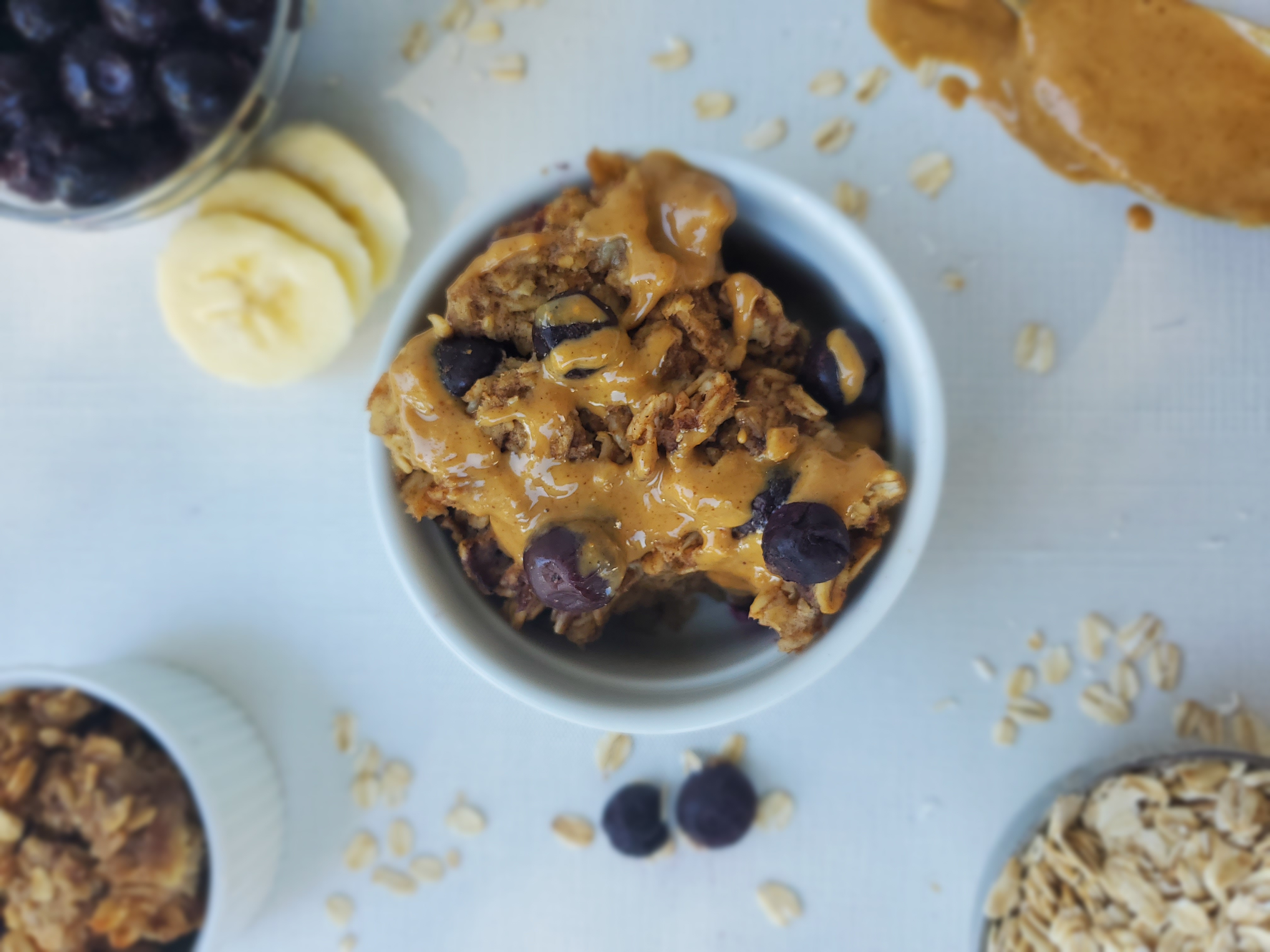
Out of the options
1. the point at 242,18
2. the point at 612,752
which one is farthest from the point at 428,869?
the point at 242,18

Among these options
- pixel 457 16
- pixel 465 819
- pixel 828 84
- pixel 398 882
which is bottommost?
pixel 398 882

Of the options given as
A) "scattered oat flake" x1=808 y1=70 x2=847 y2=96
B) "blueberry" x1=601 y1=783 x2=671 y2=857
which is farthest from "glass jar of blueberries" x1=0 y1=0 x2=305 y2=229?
"blueberry" x1=601 y1=783 x2=671 y2=857

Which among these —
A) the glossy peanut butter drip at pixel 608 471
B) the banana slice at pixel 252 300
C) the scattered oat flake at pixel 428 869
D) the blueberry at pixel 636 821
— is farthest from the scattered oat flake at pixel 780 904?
the banana slice at pixel 252 300

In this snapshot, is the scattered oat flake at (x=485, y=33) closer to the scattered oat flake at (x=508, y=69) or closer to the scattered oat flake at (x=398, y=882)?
the scattered oat flake at (x=508, y=69)

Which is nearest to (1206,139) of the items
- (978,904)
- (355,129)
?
(978,904)

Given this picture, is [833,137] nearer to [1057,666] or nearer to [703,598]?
[703,598]

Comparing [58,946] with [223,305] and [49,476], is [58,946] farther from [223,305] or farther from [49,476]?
[223,305]
